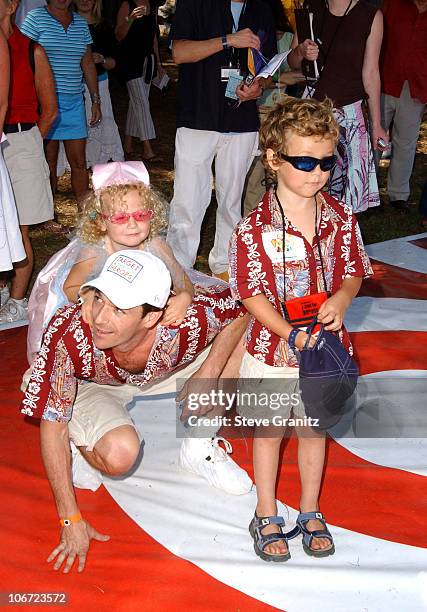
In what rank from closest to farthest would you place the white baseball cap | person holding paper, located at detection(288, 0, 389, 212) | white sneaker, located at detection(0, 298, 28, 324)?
the white baseball cap → white sneaker, located at detection(0, 298, 28, 324) → person holding paper, located at detection(288, 0, 389, 212)

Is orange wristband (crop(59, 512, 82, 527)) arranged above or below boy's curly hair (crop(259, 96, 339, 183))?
below

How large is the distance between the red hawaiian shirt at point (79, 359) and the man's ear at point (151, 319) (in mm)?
122

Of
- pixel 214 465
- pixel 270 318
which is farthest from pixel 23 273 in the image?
pixel 270 318

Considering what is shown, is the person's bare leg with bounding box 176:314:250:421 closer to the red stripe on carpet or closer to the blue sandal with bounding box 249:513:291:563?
the blue sandal with bounding box 249:513:291:563

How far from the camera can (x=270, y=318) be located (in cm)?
256

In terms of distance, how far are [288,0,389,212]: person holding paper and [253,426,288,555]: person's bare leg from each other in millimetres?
2538

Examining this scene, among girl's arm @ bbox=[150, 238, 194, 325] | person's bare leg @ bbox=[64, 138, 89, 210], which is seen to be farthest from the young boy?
person's bare leg @ bbox=[64, 138, 89, 210]

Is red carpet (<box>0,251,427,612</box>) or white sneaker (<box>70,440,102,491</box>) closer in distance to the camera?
red carpet (<box>0,251,427,612</box>)

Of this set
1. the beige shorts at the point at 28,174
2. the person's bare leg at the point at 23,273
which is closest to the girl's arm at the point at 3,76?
the beige shorts at the point at 28,174

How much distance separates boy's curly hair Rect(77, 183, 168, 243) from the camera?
2959 millimetres

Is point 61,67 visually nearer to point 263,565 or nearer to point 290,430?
point 290,430

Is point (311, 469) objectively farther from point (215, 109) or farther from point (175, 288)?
point (215, 109)

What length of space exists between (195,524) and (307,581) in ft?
1.44

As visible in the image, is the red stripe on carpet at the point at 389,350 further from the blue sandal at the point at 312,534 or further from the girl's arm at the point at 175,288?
the blue sandal at the point at 312,534
